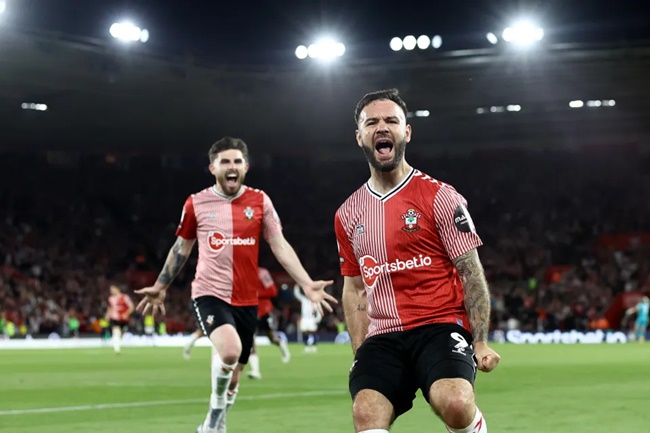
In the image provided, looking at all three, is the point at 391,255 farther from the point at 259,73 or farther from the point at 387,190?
the point at 259,73

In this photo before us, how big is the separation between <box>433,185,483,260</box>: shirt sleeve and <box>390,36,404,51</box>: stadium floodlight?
97.3 ft

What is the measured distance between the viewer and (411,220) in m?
5.48

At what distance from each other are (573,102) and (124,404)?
3202cm

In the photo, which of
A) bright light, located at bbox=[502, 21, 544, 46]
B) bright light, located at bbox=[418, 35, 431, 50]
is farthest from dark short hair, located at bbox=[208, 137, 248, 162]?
bright light, located at bbox=[418, 35, 431, 50]

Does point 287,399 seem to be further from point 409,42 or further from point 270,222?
point 409,42

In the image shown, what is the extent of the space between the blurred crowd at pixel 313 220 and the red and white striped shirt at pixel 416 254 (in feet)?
125

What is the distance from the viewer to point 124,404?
12.9 m

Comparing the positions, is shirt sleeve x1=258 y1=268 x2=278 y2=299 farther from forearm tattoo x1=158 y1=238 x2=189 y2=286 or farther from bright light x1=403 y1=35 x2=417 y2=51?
bright light x1=403 y1=35 x2=417 y2=51

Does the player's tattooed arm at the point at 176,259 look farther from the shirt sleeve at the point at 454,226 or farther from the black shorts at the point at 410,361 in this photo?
the shirt sleeve at the point at 454,226

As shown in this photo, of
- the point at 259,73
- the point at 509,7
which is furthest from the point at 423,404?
the point at 259,73

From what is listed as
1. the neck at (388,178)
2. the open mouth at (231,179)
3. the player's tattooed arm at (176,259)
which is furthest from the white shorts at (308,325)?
the neck at (388,178)

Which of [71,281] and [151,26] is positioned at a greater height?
[151,26]

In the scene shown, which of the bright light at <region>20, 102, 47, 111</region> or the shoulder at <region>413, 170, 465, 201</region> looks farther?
the bright light at <region>20, 102, 47, 111</region>

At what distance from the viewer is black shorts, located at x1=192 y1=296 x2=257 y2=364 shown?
958cm
